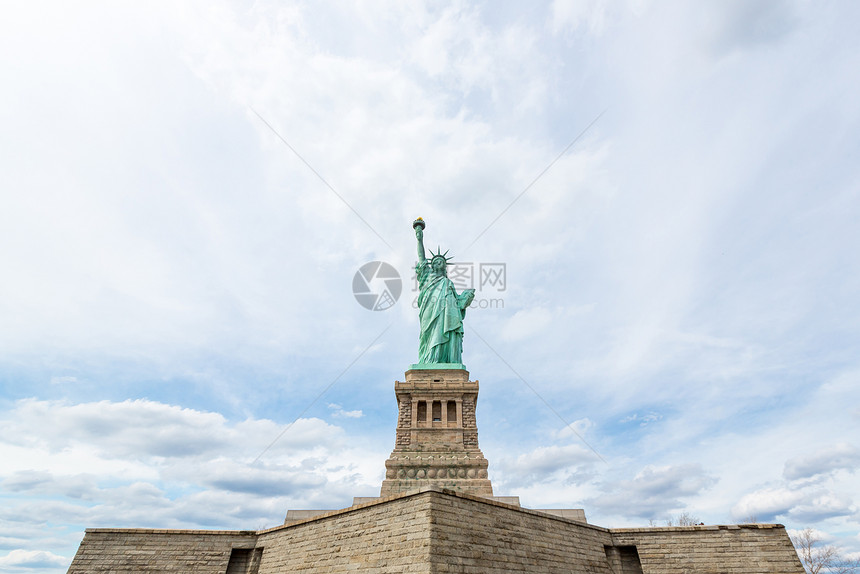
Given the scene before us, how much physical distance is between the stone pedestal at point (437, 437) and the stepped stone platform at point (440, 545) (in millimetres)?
5371

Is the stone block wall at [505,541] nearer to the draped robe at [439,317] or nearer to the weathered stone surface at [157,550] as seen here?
the weathered stone surface at [157,550]

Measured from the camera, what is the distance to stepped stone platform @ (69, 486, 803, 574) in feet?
36.7

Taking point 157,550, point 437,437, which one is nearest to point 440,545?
point 437,437

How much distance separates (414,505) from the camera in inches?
455

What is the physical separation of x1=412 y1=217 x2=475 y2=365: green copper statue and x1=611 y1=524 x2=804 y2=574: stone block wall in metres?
12.0

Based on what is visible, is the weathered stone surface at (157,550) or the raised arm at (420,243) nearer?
the weathered stone surface at (157,550)

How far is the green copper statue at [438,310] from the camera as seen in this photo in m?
24.5

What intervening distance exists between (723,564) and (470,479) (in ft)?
29.5

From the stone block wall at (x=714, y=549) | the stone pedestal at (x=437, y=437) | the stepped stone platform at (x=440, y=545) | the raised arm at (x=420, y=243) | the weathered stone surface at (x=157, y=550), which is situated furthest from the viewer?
the raised arm at (x=420, y=243)

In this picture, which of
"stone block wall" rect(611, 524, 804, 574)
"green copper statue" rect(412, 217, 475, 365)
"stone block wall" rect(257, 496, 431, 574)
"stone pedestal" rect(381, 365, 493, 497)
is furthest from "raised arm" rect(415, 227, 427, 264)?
"stone block wall" rect(611, 524, 804, 574)

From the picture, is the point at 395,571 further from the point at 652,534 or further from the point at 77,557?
the point at 77,557

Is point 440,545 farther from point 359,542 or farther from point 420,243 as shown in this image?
point 420,243

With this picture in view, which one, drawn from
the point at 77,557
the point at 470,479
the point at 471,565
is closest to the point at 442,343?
the point at 470,479

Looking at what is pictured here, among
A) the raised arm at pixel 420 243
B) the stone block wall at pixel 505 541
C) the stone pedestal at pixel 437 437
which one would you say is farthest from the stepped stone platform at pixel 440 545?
the raised arm at pixel 420 243
